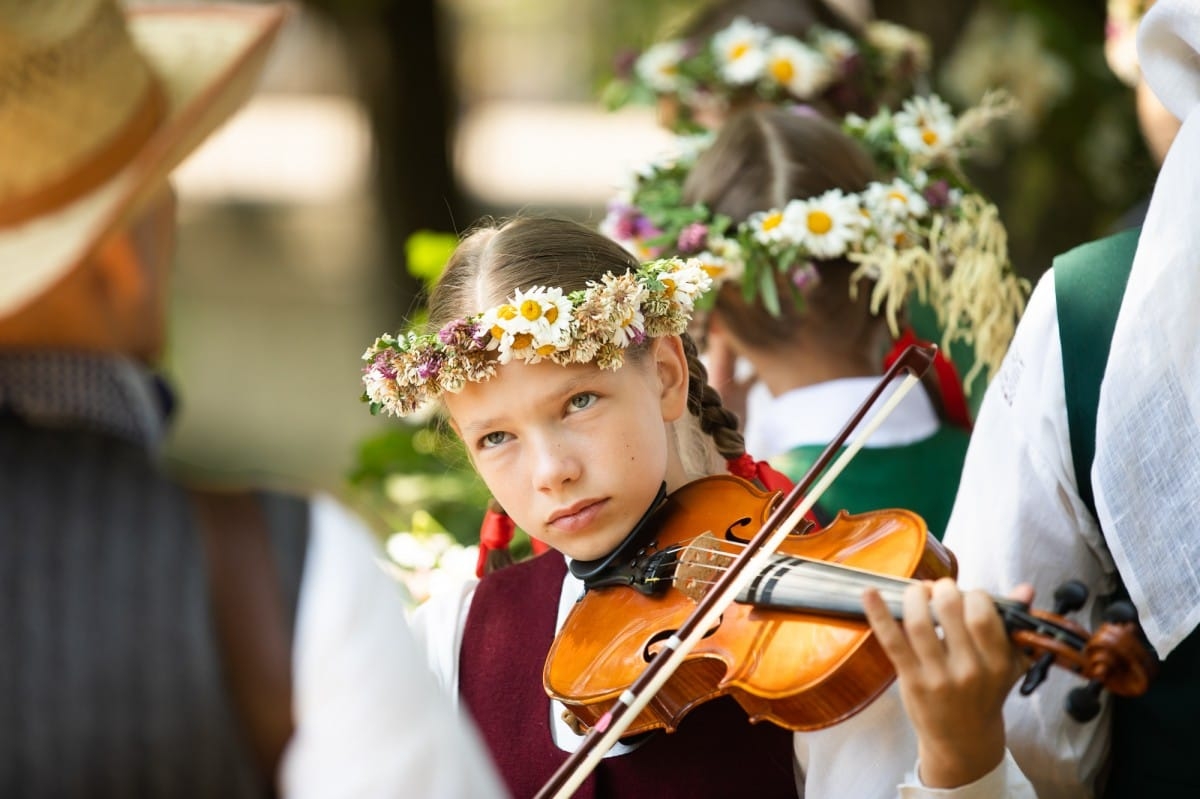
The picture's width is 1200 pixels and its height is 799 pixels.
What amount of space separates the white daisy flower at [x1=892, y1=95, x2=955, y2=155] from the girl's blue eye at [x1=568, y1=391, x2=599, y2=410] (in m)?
1.50

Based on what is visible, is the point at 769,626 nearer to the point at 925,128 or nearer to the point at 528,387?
the point at 528,387

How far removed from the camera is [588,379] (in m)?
2.07

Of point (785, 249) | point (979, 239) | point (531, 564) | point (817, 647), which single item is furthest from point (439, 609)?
point (979, 239)

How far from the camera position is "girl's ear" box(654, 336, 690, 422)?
7.25ft

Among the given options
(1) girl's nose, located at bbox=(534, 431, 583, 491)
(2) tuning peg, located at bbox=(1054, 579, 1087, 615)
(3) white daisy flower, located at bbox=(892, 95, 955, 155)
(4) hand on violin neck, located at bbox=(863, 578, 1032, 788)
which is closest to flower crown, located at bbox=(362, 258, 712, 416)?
(1) girl's nose, located at bbox=(534, 431, 583, 491)

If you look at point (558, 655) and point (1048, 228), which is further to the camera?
point (1048, 228)

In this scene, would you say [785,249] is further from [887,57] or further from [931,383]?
[887,57]

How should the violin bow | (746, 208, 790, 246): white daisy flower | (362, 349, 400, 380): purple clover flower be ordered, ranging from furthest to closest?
(746, 208, 790, 246): white daisy flower
(362, 349, 400, 380): purple clover flower
the violin bow

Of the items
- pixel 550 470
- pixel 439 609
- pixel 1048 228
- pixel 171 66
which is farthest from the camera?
pixel 1048 228

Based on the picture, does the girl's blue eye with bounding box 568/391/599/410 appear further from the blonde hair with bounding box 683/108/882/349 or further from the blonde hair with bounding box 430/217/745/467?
the blonde hair with bounding box 683/108/882/349

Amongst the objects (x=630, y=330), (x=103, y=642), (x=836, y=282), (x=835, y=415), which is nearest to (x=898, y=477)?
(x=835, y=415)

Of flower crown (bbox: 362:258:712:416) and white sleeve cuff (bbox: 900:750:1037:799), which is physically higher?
flower crown (bbox: 362:258:712:416)

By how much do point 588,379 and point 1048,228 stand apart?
432 centimetres

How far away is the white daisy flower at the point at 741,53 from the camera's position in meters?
4.13
